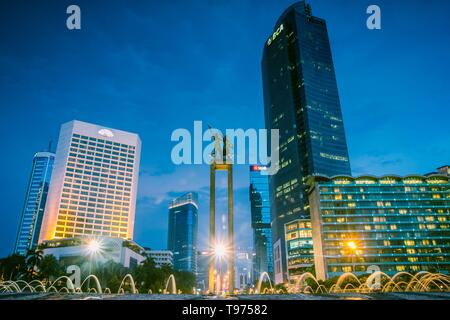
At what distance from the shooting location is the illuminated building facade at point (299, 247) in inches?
4911

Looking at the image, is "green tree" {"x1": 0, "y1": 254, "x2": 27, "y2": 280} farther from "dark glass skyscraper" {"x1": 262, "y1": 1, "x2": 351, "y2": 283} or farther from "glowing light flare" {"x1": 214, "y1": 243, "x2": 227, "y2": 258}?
"dark glass skyscraper" {"x1": 262, "y1": 1, "x2": 351, "y2": 283}

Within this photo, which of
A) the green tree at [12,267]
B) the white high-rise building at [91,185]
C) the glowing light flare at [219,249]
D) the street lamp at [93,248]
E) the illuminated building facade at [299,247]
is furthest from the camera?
the white high-rise building at [91,185]

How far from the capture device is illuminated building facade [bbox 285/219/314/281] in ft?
409

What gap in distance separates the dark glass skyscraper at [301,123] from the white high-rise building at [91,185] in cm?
8638

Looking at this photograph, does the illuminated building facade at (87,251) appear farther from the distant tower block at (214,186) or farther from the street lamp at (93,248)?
Answer: the distant tower block at (214,186)

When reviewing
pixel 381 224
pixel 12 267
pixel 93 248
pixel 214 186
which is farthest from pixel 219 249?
pixel 93 248

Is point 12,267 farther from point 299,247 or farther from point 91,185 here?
point 299,247

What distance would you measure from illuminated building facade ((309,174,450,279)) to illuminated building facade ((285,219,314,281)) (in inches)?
742

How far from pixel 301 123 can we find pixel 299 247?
239 ft

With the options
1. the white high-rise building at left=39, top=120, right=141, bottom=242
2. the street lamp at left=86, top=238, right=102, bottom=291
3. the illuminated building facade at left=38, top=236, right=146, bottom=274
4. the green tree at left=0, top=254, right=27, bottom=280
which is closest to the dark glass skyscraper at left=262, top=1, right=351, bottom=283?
the illuminated building facade at left=38, top=236, right=146, bottom=274

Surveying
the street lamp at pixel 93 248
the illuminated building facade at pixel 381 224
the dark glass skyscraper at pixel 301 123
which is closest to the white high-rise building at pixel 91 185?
the street lamp at pixel 93 248

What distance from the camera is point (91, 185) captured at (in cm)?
16150

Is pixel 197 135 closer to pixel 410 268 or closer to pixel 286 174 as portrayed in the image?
pixel 410 268
